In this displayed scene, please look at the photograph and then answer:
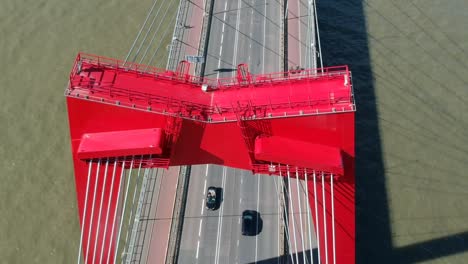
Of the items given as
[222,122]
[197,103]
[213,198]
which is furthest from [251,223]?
[197,103]

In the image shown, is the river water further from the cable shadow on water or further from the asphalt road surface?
the asphalt road surface

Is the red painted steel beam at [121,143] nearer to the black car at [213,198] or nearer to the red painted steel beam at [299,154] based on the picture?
the red painted steel beam at [299,154]

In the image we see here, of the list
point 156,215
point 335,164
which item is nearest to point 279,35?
point 156,215

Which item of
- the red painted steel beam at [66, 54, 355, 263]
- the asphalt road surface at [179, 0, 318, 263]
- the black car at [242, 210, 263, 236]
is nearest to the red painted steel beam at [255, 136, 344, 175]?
the red painted steel beam at [66, 54, 355, 263]

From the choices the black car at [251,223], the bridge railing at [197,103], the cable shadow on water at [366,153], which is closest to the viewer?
the bridge railing at [197,103]

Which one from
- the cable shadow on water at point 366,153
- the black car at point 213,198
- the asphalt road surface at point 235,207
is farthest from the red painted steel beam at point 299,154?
the cable shadow on water at point 366,153
